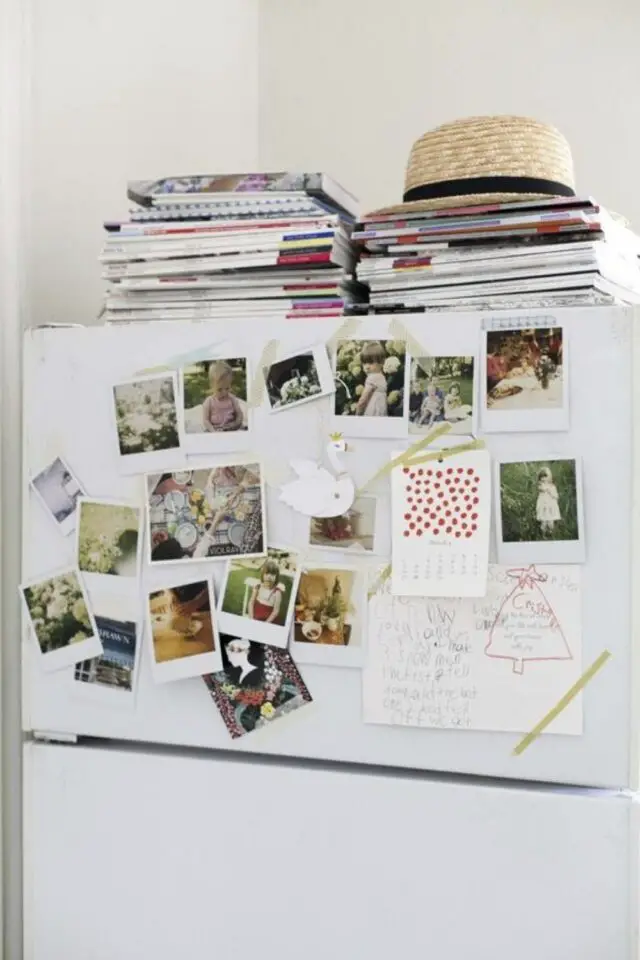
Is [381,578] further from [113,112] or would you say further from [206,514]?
[113,112]

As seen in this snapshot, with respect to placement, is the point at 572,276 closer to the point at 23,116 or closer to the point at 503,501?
the point at 503,501

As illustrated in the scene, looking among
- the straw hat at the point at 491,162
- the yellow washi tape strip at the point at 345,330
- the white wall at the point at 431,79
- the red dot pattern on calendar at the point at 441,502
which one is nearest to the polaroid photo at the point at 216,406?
the yellow washi tape strip at the point at 345,330

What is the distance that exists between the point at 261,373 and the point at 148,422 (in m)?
0.16

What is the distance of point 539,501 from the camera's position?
1188mm

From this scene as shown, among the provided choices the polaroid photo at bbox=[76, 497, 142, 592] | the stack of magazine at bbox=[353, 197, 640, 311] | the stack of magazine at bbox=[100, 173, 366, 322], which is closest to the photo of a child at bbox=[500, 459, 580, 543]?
the stack of magazine at bbox=[353, 197, 640, 311]

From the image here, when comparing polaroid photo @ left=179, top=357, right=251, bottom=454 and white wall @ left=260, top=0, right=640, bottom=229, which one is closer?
polaroid photo @ left=179, top=357, right=251, bottom=454

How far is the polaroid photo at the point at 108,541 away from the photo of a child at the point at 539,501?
0.46 meters

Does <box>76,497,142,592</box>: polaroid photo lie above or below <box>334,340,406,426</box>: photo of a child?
below

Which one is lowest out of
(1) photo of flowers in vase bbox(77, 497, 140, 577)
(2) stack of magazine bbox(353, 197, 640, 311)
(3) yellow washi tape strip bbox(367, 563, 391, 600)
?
(3) yellow washi tape strip bbox(367, 563, 391, 600)

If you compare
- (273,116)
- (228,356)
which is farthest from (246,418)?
Answer: (273,116)

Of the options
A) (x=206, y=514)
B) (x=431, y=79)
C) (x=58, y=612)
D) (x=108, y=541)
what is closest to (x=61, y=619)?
(x=58, y=612)

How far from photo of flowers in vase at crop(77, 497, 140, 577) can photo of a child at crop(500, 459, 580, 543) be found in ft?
1.53

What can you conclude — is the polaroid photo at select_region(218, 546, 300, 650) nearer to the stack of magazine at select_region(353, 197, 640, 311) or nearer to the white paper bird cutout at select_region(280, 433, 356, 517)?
the white paper bird cutout at select_region(280, 433, 356, 517)

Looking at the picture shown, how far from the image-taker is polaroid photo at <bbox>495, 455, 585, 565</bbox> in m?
1.18
